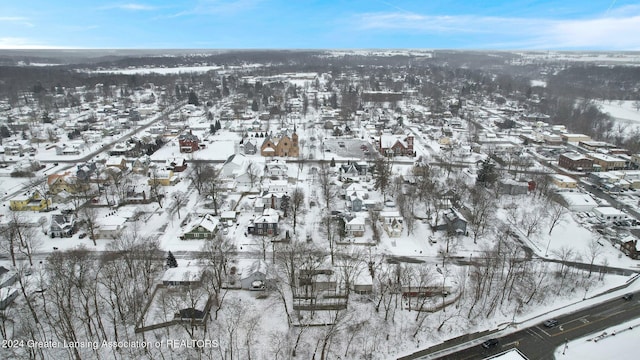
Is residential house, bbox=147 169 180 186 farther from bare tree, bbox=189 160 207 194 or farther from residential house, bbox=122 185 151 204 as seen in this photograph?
residential house, bbox=122 185 151 204

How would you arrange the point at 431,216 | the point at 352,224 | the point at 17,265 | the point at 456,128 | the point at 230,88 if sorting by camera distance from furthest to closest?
the point at 230,88 → the point at 456,128 → the point at 431,216 → the point at 352,224 → the point at 17,265

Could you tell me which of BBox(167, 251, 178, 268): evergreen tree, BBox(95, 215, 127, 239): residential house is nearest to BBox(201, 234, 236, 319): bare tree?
BBox(167, 251, 178, 268): evergreen tree

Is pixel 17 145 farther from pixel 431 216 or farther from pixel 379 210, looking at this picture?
pixel 431 216

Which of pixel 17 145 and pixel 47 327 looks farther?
pixel 17 145

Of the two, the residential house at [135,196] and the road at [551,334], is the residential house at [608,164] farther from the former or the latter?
the residential house at [135,196]

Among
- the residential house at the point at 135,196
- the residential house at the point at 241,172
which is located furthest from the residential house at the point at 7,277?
the residential house at the point at 241,172

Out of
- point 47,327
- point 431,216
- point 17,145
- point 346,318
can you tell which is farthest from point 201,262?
point 17,145
